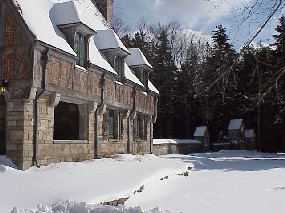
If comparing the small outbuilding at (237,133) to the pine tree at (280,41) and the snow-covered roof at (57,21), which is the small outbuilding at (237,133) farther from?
the pine tree at (280,41)

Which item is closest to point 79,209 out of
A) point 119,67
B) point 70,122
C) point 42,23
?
point 42,23

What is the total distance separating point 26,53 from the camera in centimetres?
1143

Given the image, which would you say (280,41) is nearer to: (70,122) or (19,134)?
(19,134)

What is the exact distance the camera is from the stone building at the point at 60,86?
37.1ft

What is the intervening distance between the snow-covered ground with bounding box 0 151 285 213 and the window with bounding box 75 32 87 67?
3712 mm

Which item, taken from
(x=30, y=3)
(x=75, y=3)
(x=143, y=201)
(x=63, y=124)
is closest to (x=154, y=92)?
(x=63, y=124)

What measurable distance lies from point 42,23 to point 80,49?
2262mm

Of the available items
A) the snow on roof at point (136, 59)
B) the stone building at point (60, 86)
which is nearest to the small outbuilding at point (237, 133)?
the snow on roof at point (136, 59)

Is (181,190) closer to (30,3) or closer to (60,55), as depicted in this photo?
(60,55)

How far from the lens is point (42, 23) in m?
12.6

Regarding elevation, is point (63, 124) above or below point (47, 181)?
above

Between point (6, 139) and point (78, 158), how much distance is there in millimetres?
3424

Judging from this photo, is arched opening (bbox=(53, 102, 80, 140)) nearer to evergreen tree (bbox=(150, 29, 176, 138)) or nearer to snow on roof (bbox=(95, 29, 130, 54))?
snow on roof (bbox=(95, 29, 130, 54))

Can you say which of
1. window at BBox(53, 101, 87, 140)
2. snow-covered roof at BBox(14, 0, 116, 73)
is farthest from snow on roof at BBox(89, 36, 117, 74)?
window at BBox(53, 101, 87, 140)
